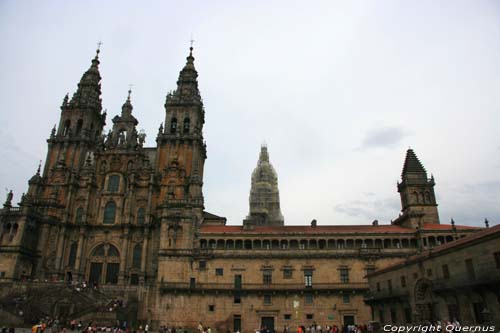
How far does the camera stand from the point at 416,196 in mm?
59312

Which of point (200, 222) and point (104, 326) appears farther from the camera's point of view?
point (200, 222)

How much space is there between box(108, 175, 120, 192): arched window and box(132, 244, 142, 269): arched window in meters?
9.94

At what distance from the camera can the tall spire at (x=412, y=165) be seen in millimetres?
61675

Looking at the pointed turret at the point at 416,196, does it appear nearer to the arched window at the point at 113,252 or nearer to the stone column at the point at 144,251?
the stone column at the point at 144,251

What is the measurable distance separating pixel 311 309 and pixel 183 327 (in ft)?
51.0

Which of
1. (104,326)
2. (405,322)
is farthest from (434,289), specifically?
(104,326)

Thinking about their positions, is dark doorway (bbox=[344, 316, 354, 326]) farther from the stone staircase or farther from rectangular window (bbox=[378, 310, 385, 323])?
the stone staircase

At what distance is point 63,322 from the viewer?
41.0 m

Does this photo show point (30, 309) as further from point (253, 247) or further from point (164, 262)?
point (253, 247)

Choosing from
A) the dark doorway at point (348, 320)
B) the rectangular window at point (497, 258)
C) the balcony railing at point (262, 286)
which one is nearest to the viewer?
the rectangular window at point (497, 258)

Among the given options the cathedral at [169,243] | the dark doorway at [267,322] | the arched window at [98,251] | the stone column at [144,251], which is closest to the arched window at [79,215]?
the cathedral at [169,243]

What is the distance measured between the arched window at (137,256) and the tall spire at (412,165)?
41115 mm

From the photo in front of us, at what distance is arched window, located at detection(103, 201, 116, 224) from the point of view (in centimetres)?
5984

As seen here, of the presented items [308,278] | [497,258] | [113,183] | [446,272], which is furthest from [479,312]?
[113,183]
